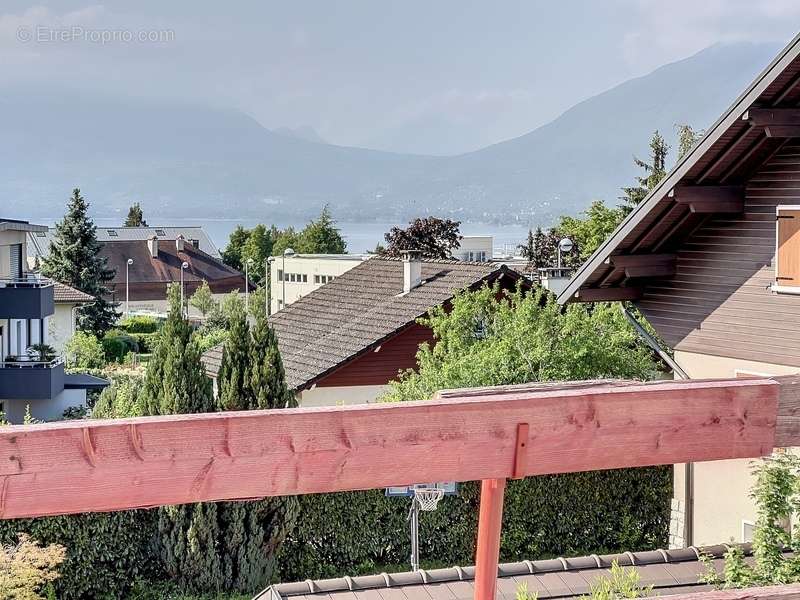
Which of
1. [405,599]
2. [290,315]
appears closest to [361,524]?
[405,599]

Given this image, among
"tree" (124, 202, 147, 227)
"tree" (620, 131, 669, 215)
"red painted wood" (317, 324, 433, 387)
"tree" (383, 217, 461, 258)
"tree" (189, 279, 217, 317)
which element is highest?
"tree" (124, 202, 147, 227)

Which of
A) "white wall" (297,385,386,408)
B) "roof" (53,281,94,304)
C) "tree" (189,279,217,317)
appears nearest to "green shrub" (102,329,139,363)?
"tree" (189,279,217,317)

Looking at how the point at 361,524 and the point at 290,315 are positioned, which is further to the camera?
the point at 290,315

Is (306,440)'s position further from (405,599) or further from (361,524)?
(361,524)

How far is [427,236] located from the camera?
2046 inches

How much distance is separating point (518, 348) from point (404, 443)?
14.4m

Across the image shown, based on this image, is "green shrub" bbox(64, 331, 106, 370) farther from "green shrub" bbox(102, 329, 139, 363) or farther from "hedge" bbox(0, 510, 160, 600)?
"hedge" bbox(0, 510, 160, 600)

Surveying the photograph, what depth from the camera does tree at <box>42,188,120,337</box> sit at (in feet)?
172

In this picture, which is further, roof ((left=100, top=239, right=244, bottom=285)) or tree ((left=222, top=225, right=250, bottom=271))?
tree ((left=222, top=225, right=250, bottom=271))

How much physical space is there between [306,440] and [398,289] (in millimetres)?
22179

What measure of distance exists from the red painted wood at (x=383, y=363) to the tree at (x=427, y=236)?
1147 inches

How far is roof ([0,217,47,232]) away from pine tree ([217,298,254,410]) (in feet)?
44.7

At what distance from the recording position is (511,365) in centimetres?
1633

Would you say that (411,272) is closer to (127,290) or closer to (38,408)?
(38,408)
